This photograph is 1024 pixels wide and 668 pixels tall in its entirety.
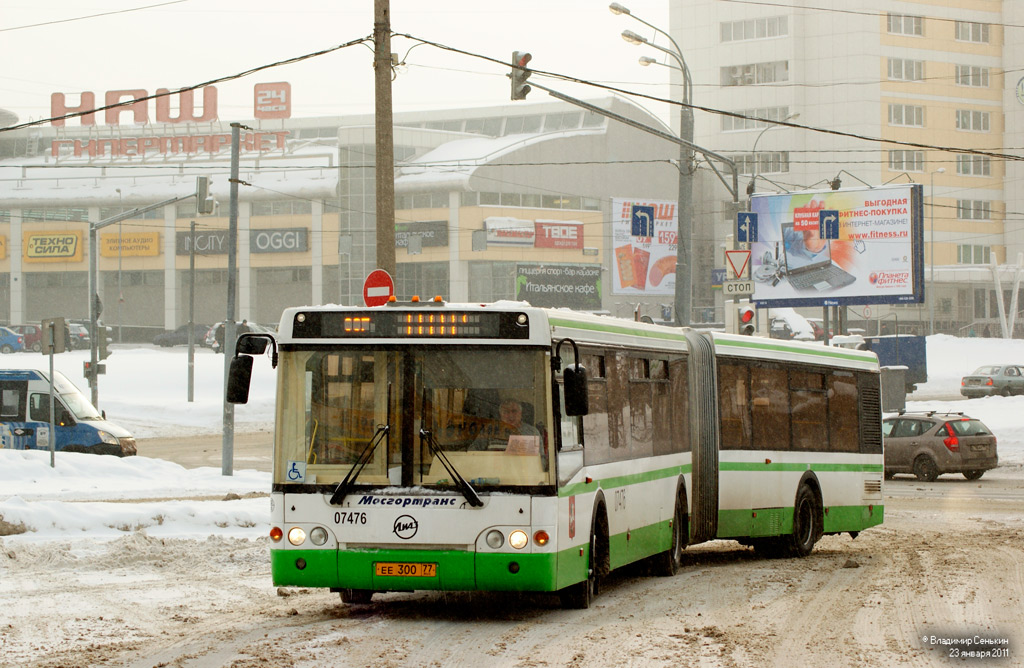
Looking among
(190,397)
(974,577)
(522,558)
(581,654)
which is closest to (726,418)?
(974,577)

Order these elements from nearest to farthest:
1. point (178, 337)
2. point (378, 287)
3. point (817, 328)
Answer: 1. point (378, 287)
2. point (817, 328)
3. point (178, 337)

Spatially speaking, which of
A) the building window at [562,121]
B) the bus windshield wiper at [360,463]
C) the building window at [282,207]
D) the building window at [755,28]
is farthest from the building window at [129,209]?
the bus windshield wiper at [360,463]

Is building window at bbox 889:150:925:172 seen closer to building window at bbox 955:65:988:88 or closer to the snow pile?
building window at bbox 955:65:988:88

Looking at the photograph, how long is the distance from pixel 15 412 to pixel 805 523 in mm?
22168

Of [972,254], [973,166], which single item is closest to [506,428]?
[972,254]

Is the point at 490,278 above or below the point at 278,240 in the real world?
below

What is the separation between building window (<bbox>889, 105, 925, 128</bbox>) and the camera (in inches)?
3590

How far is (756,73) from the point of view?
9362cm

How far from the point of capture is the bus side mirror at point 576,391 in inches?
376

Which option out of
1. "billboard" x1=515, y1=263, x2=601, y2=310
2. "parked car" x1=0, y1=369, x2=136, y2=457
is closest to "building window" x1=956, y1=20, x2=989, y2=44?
"billboard" x1=515, y1=263, x2=601, y2=310

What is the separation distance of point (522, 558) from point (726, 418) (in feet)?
18.6

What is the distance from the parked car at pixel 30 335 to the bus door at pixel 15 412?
38.4 metres

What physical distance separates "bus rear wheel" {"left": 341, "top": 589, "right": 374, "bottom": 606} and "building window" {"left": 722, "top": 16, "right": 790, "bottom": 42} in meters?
86.9

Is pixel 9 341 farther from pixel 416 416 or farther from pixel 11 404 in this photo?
pixel 416 416
